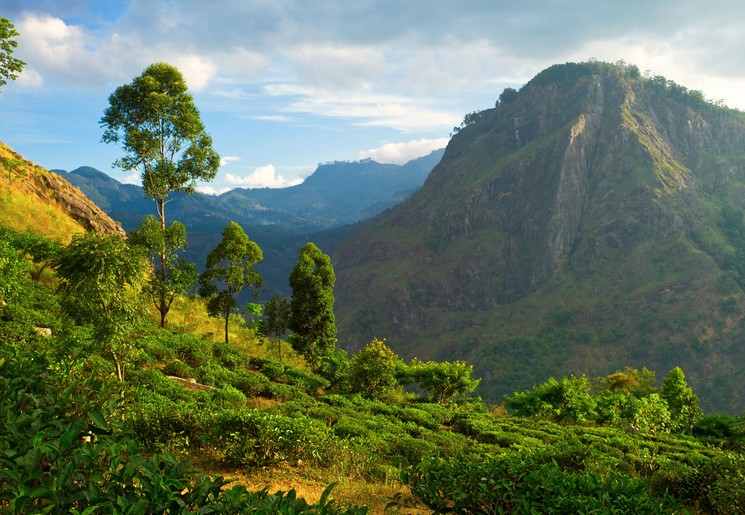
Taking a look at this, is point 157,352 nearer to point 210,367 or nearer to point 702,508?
point 210,367

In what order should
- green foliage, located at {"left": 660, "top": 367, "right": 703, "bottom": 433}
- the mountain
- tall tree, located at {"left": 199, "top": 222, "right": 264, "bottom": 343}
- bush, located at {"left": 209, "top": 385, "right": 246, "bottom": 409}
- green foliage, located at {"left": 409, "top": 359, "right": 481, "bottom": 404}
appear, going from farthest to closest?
the mountain, green foliage, located at {"left": 660, "top": 367, "right": 703, "bottom": 433}, green foliage, located at {"left": 409, "top": 359, "right": 481, "bottom": 404}, tall tree, located at {"left": 199, "top": 222, "right": 264, "bottom": 343}, bush, located at {"left": 209, "top": 385, "right": 246, "bottom": 409}

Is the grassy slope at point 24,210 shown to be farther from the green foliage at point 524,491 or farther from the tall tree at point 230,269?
the green foliage at point 524,491

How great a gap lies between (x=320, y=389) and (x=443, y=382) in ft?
32.5

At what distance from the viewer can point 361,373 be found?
76.1 ft

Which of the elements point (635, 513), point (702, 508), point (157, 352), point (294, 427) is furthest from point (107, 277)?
point (702, 508)

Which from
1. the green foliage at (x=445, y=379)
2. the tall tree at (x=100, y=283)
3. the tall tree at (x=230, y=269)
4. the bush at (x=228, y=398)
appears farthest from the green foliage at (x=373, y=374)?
the tall tree at (x=100, y=283)

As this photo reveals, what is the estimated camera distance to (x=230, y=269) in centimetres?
2159

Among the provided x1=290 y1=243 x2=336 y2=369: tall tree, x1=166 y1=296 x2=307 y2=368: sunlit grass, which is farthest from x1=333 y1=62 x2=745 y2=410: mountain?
A: x1=290 y1=243 x2=336 y2=369: tall tree

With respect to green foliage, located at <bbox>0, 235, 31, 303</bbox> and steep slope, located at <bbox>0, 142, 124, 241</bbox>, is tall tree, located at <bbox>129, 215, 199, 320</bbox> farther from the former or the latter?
Result: steep slope, located at <bbox>0, 142, 124, 241</bbox>

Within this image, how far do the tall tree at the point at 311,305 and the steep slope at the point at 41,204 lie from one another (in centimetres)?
1295

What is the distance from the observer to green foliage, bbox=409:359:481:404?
93.4 ft

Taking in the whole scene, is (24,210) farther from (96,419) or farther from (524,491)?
(524,491)

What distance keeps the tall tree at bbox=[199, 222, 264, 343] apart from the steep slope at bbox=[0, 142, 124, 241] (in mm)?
8776

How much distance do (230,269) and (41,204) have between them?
15655 mm
